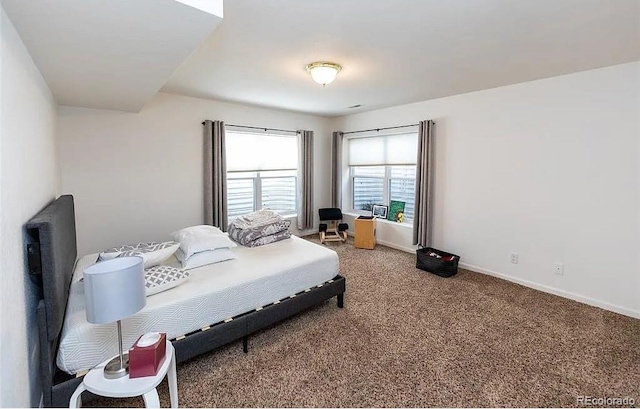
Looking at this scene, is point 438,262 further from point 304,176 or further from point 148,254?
point 148,254

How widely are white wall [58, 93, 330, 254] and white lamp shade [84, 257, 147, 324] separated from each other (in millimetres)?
2635

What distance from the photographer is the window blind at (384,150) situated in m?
4.57

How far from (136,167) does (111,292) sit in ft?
9.40

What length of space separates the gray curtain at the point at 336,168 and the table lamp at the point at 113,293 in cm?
445

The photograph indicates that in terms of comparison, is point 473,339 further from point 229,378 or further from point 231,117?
point 231,117

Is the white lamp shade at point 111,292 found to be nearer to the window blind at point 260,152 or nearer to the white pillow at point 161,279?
the white pillow at point 161,279

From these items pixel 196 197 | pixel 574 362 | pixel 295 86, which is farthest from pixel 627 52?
pixel 196 197

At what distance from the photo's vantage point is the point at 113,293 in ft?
4.15

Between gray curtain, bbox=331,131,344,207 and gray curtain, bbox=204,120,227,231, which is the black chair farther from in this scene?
gray curtain, bbox=204,120,227,231

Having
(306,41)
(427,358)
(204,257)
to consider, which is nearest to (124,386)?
(204,257)

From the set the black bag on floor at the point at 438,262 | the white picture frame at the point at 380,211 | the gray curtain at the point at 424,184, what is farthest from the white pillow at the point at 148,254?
the white picture frame at the point at 380,211

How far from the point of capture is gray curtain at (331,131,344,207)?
550cm

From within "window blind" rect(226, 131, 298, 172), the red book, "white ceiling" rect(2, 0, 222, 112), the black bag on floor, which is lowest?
the black bag on floor

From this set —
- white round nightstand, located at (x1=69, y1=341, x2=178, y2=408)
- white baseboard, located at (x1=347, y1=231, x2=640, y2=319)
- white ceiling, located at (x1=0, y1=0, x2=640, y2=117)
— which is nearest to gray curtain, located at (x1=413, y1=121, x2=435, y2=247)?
white baseboard, located at (x1=347, y1=231, x2=640, y2=319)
